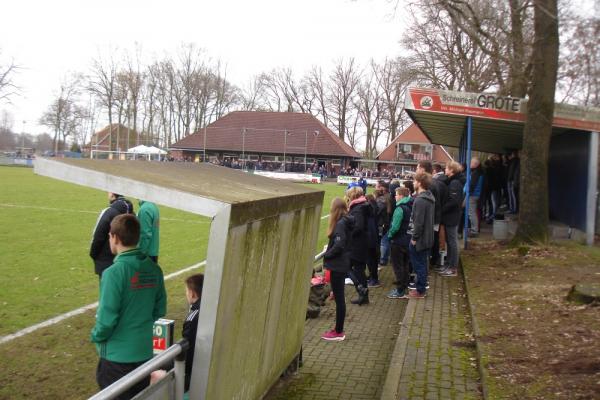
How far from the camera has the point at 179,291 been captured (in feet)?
30.3

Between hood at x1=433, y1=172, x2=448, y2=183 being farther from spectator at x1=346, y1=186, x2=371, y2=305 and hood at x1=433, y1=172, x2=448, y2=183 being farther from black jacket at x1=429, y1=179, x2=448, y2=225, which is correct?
spectator at x1=346, y1=186, x2=371, y2=305

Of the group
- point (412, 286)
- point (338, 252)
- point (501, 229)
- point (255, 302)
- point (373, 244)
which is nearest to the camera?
point (255, 302)

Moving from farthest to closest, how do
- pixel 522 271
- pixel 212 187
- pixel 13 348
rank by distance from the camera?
pixel 522 271 → pixel 13 348 → pixel 212 187

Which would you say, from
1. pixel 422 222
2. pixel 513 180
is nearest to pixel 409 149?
pixel 513 180

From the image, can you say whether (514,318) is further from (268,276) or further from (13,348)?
(13,348)

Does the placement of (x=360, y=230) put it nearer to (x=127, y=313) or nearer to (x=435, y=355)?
(x=435, y=355)

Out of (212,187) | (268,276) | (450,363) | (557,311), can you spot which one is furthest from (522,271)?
(212,187)

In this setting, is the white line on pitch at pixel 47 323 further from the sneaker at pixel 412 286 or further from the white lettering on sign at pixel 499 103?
the white lettering on sign at pixel 499 103

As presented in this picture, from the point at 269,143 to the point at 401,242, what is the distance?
6111 cm

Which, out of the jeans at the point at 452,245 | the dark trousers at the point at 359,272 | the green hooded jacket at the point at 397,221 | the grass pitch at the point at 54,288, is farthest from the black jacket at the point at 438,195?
the grass pitch at the point at 54,288

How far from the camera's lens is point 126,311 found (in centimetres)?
368

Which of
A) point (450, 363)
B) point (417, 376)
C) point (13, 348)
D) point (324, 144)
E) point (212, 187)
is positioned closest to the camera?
point (212, 187)

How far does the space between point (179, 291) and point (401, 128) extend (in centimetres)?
6671

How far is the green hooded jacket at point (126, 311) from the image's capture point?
11.8ft
